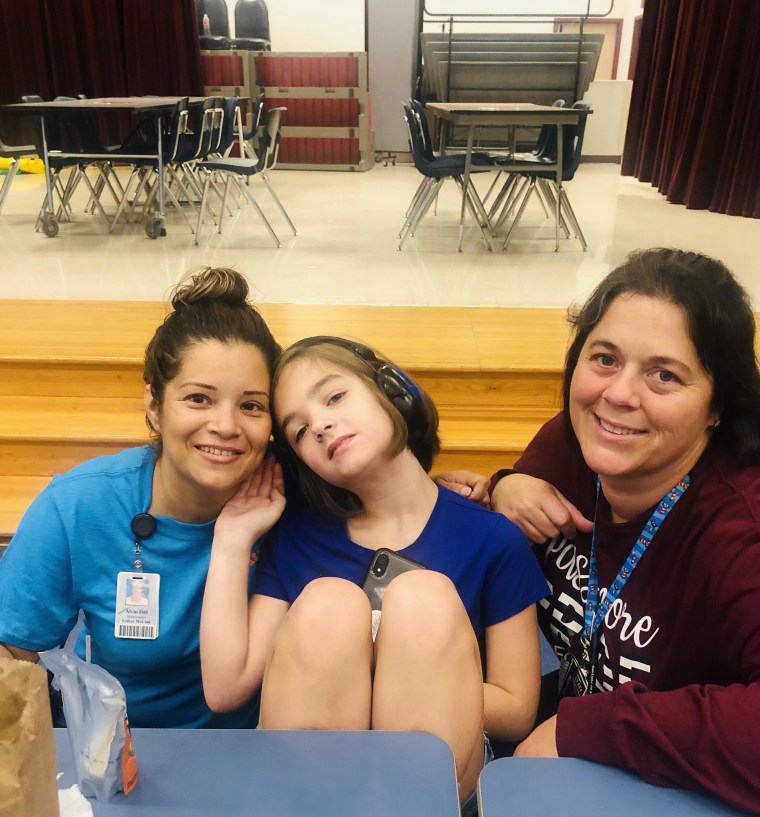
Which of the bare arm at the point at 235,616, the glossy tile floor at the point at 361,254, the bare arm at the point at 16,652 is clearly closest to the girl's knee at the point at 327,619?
the bare arm at the point at 235,616

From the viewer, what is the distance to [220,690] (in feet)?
3.52

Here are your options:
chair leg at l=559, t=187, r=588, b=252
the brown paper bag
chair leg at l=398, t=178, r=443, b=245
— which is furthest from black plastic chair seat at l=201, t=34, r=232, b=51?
the brown paper bag

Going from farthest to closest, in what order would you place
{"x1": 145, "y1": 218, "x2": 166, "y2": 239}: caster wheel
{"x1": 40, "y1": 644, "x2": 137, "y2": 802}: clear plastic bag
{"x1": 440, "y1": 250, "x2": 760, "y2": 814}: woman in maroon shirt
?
1. {"x1": 145, "y1": 218, "x2": 166, "y2": 239}: caster wheel
2. {"x1": 440, "y1": 250, "x2": 760, "y2": 814}: woman in maroon shirt
3. {"x1": 40, "y1": 644, "x2": 137, "y2": 802}: clear plastic bag

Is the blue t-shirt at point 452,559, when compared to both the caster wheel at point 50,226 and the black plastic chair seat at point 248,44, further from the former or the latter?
the black plastic chair seat at point 248,44

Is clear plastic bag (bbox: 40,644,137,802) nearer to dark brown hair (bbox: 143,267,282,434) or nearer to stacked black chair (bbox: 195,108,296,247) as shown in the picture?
dark brown hair (bbox: 143,267,282,434)

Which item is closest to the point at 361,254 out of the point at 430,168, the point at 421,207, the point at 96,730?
the point at 421,207

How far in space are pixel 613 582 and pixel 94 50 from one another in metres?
9.56

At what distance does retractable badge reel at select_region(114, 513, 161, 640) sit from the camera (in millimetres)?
1160

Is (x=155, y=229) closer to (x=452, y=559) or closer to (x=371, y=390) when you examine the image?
(x=371, y=390)

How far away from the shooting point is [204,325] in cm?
119

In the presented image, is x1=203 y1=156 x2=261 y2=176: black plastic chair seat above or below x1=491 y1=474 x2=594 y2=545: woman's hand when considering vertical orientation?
below

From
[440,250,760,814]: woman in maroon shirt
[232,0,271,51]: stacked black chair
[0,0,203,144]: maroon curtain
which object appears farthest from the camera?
[232,0,271,51]: stacked black chair

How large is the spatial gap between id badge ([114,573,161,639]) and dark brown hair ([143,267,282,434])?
25 cm

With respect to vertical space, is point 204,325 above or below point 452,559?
above
